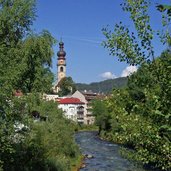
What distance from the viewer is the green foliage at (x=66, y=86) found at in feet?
568

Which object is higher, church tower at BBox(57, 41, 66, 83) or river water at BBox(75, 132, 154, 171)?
church tower at BBox(57, 41, 66, 83)

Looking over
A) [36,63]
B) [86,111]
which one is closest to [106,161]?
[36,63]

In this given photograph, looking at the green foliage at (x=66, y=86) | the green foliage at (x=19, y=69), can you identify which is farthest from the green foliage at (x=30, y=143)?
the green foliage at (x=66, y=86)

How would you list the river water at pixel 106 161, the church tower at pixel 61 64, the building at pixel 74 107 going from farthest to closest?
the church tower at pixel 61 64, the building at pixel 74 107, the river water at pixel 106 161

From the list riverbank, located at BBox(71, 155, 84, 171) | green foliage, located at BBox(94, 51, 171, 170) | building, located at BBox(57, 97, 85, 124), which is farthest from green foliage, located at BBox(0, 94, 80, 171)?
building, located at BBox(57, 97, 85, 124)

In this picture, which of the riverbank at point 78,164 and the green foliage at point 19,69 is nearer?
the green foliage at point 19,69

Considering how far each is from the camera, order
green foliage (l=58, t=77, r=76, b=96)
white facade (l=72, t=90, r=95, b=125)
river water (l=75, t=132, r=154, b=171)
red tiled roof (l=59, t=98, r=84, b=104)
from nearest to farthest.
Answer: river water (l=75, t=132, r=154, b=171)
red tiled roof (l=59, t=98, r=84, b=104)
white facade (l=72, t=90, r=95, b=125)
green foliage (l=58, t=77, r=76, b=96)

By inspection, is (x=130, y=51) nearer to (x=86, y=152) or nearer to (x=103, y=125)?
(x=86, y=152)

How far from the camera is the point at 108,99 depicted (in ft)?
22.7

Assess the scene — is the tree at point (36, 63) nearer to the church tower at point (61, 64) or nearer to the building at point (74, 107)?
the building at point (74, 107)

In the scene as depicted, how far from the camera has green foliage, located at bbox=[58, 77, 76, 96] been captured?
17325 centimetres

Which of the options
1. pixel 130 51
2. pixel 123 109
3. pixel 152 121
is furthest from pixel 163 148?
pixel 130 51

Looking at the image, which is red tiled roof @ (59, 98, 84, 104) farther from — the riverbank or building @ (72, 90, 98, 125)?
the riverbank

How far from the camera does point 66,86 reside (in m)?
175
